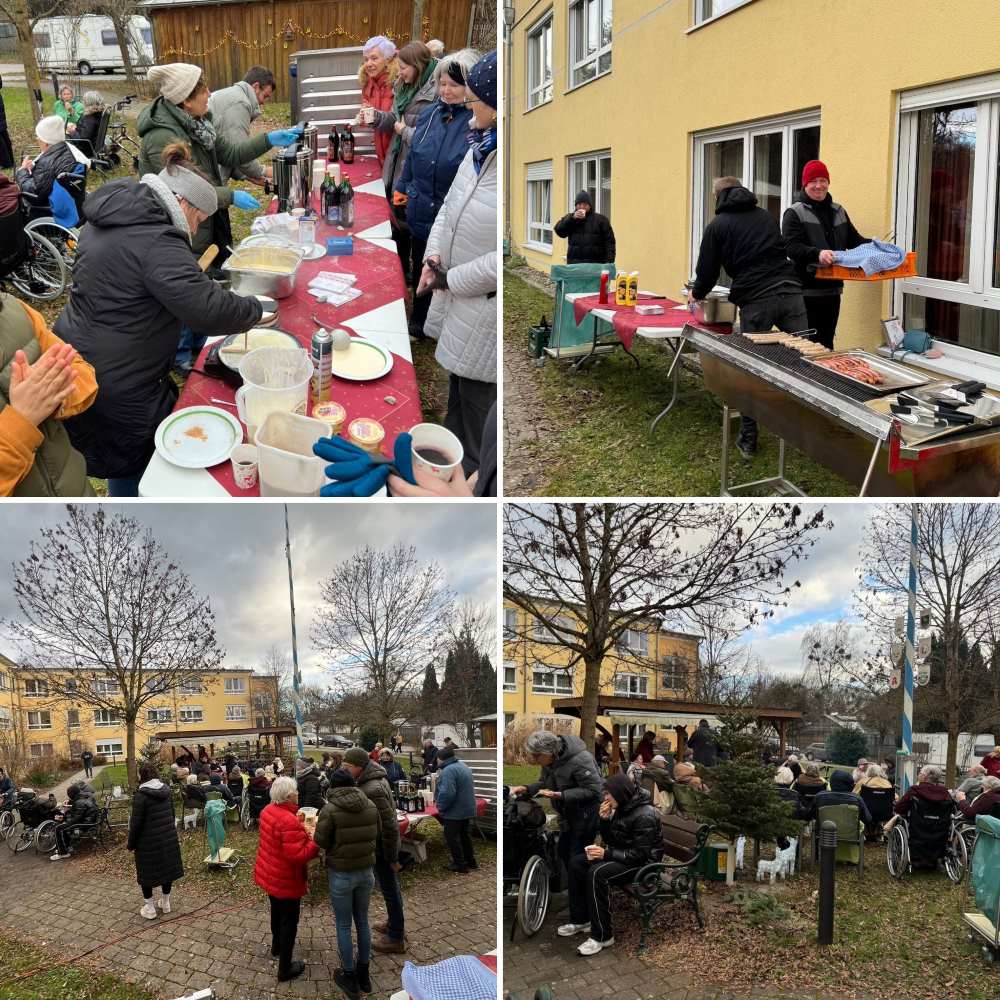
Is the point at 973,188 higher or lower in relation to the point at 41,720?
higher

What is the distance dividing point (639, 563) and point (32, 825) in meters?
2.15

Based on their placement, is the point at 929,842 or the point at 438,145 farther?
the point at 438,145

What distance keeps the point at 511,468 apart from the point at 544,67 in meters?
10.7

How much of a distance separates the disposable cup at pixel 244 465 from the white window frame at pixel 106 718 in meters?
1.08

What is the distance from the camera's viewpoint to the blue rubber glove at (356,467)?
7.09 feet

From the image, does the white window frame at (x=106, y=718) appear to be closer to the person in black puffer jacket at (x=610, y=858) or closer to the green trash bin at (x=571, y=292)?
the person in black puffer jacket at (x=610, y=858)

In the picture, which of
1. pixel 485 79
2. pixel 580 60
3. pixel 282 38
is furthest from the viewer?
pixel 282 38

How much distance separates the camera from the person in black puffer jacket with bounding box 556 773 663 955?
2928 millimetres

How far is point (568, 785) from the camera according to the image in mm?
2947

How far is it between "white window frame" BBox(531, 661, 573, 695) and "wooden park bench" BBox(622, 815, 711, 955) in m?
0.57

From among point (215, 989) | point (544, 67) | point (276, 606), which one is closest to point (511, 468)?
point (276, 606)

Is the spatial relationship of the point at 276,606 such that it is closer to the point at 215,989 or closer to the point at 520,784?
the point at 520,784

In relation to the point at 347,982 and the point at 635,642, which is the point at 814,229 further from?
the point at 347,982

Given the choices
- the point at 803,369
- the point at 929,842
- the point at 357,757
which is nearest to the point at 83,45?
the point at 803,369
